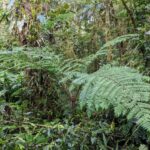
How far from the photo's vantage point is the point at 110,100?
6.14ft

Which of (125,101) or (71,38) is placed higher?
(71,38)

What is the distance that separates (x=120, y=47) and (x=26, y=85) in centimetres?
96

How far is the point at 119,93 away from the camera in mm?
1791

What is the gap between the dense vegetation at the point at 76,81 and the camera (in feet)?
6.34

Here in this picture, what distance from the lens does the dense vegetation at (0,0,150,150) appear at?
1933 mm

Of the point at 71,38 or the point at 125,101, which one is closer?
the point at 125,101

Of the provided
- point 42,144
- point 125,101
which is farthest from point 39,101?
point 125,101

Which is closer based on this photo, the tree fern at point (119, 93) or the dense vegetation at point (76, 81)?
the tree fern at point (119, 93)

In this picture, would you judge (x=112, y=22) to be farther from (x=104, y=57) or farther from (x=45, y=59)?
(x=45, y=59)

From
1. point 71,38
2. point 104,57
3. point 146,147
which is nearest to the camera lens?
point 146,147

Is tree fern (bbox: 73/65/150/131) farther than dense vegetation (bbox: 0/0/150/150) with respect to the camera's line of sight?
No

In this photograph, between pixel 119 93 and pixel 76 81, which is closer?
pixel 119 93

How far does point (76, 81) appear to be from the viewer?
2.02m

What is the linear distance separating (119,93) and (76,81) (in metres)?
0.31
